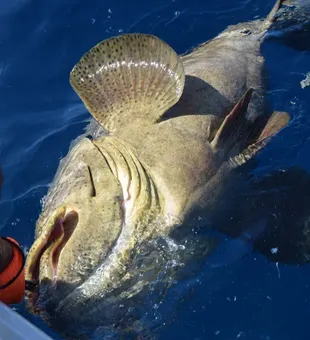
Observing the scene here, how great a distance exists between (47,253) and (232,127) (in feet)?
6.21

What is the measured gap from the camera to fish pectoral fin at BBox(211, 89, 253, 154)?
5.45m

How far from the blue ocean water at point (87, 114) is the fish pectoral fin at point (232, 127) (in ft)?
1.82

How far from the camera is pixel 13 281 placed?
4.42 meters

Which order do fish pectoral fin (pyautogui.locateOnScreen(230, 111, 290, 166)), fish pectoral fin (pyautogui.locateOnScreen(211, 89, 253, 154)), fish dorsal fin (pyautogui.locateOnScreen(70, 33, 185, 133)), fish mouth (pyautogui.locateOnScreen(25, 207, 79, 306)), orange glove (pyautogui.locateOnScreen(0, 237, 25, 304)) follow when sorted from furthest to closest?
fish pectoral fin (pyautogui.locateOnScreen(230, 111, 290, 166)) → fish dorsal fin (pyautogui.locateOnScreen(70, 33, 185, 133)) → fish pectoral fin (pyautogui.locateOnScreen(211, 89, 253, 154)) → fish mouth (pyautogui.locateOnScreen(25, 207, 79, 306)) → orange glove (pyautogui.locateOnScreen(0, 237, 25, 304))

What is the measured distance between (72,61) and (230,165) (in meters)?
3.43

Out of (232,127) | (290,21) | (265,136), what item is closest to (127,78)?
(232,127)

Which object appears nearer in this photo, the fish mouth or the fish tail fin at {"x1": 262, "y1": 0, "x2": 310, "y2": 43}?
the fish mouth

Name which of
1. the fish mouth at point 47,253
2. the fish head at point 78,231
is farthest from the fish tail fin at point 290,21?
the fish mouth at point 47,253

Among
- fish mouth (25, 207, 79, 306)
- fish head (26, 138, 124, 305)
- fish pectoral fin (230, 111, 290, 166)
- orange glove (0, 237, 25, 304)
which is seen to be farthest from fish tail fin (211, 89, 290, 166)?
orange glove (0, 237, 25, 304)

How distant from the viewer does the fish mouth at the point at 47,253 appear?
15.2 feet

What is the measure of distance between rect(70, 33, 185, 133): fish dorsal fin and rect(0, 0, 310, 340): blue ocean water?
1.18 meters

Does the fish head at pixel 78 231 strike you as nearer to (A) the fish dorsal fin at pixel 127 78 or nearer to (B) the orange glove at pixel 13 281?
(B) the orange glove at pixel 13 281

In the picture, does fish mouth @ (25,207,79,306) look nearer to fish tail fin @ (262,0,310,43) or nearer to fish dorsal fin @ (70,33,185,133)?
fish dorsal fin @ (70,33,185,133)

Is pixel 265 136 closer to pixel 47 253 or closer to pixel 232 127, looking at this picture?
pixel 232 127
